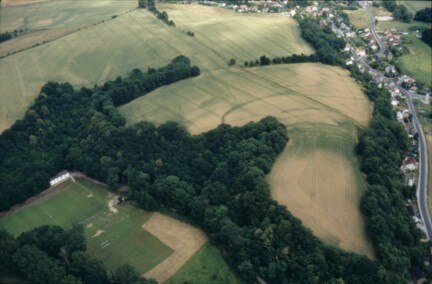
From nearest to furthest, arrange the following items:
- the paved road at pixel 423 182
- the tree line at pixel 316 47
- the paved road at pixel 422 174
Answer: the paved road at pixel 423 182
the paved road at pixel 422 174
the tree line at pixel 316 47

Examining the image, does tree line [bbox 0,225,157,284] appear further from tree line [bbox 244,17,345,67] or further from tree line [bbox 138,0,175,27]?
tree line [bbox 138,0,175,27]

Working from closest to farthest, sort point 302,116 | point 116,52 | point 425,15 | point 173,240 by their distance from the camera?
point 173,240
point 302,116
point 116,52
point 425,15

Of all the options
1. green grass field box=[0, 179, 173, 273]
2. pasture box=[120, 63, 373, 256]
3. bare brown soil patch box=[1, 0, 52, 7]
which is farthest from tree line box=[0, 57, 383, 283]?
bare brown soil patch box=[1, 0, 52, 7]

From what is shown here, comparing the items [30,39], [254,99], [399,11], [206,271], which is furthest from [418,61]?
[30,39]

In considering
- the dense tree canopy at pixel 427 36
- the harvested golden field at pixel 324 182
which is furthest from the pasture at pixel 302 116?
the dense tree canopy at pixel 427 36

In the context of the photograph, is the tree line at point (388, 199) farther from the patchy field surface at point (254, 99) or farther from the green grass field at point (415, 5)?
the green grass field at point (415, 5)

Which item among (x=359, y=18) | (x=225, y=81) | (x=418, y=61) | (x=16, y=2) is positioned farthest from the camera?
(x=359, y=18)

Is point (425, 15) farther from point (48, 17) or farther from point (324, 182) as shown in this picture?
point (48, 17)
